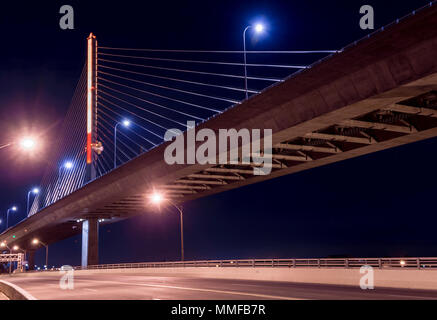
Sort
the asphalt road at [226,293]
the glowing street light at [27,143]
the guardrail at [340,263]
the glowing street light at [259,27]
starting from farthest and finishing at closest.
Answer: the glowing street light at [259,27] < the guardrail at [340,263] < the glowing street light at [27,143] < the asphalt road at [226,293]

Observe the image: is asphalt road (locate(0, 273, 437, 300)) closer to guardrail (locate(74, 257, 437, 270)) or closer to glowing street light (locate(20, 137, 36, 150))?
guardrail (locate(74, 257, 437, 270))

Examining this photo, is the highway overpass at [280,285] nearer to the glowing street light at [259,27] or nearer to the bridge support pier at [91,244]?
the glowing street light at [259,27]

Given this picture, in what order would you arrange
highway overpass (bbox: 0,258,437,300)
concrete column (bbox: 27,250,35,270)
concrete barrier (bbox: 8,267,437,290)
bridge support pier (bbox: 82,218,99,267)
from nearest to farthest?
highway overpass (bbox: 0,258,437,300) → concrete barrier (bbox: 8,267,437,290) → bridge support pier (bbox: 82,218,99,267) → concrete column (bbox: 27,250,35,270)

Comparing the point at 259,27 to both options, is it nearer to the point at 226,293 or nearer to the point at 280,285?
the point at 280,285

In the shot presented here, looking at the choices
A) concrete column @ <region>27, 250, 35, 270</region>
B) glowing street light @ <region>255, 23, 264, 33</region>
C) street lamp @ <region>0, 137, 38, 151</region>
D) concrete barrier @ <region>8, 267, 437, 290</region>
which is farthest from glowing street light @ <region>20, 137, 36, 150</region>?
concrete column @ <region>27, 250, 35, 270</region>

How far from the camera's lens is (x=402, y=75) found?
2211 centimetres

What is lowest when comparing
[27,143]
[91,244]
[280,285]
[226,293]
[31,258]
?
[31,258]

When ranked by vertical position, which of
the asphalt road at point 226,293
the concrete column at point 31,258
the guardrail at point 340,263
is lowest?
the concrete column at point 31,258

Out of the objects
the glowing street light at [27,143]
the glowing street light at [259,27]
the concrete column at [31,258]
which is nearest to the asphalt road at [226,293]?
the glowing street light at [27,143]

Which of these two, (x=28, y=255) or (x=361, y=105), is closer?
(x=361, y=105)

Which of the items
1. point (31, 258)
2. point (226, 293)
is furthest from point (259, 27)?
point (31, 258)
